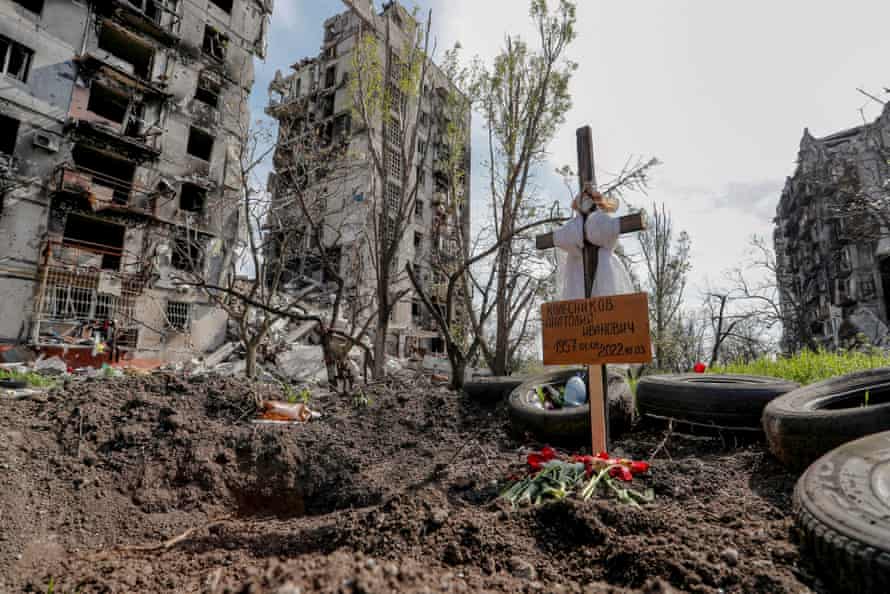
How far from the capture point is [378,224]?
256 inches

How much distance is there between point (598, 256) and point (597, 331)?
664 mm

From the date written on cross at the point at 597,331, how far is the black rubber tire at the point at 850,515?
1.01 meters

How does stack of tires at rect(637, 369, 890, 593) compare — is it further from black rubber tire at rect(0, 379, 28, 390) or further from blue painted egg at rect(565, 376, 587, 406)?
black rubber tire at rect(0, 379, 28, 390)

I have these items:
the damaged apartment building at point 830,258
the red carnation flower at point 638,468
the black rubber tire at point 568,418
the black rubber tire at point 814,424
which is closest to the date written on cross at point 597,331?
the red carnation flower at point 638,468

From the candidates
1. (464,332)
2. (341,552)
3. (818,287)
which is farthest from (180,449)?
(818,287)

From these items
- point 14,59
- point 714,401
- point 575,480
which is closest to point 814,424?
point 714,401

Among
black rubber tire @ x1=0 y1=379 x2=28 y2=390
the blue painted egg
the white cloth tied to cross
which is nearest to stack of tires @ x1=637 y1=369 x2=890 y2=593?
the blue painted egg

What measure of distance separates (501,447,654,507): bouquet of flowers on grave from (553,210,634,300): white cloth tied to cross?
1224 mm

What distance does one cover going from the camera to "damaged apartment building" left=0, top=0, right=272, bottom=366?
12.6 m

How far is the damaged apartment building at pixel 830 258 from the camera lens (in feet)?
66.3

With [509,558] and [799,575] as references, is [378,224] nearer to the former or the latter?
[509,558]

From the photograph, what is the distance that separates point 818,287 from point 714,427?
1493 inches

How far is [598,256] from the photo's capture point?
3238 mm

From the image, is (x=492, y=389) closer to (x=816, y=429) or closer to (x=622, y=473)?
(x=622, y=473)
